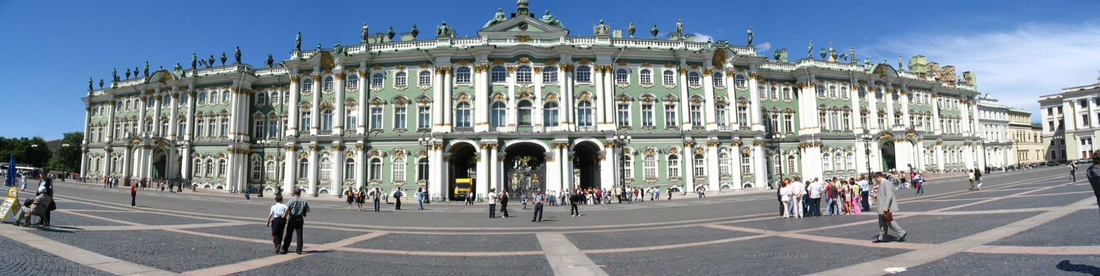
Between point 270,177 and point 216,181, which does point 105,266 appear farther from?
point 216,181

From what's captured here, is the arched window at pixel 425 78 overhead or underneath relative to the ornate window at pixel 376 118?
overhead

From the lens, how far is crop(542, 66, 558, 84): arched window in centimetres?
4134

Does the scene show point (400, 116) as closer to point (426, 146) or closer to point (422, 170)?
point (426, 146)

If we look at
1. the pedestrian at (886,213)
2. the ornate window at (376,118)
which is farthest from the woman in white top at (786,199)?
the ornate window at (376,118)

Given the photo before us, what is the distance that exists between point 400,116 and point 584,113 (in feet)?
50.8

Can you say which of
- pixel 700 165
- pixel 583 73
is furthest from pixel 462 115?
pixel 700 165

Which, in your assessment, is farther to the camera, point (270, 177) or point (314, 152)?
point (270, 177)

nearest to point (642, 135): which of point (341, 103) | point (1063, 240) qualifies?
point (341, 103)

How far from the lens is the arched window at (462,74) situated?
41.7 m

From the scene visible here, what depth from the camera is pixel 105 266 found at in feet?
28.6

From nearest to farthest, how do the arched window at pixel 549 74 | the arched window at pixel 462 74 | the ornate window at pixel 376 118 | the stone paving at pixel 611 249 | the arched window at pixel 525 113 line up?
1. the stone paving at pixel 611 249
2. the arched window at pixel 525 113
3. the arched window at pixel 549 74
4. the arched window at pixel 462 74
5. the ornate window at pixel 376 118

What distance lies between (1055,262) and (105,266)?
1530 cm

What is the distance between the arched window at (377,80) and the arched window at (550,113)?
558 inches

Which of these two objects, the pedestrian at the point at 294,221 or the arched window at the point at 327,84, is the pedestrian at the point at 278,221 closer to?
the pedestrian at the point at 294,221
